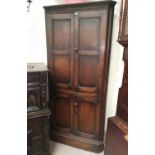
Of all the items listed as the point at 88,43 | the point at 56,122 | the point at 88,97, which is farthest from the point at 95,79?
the point at 56,122

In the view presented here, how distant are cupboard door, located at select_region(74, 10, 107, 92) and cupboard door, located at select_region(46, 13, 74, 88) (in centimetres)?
9

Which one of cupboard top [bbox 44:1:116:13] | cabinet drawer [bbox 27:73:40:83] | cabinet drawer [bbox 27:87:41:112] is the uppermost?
cupboard top [bbox 44:1:116:13]

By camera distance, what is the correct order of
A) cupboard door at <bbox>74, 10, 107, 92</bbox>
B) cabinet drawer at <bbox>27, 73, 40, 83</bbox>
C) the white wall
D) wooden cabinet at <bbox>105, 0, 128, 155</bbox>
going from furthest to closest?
the white wall < cupboard door at <bbox>74, 10, 107, 92</bbox> < cabinet drawer at <bbox>27, 73, 40, 83</bbox> < wooden cabinet at <bbox>105, 0, 128, 155</bbox>

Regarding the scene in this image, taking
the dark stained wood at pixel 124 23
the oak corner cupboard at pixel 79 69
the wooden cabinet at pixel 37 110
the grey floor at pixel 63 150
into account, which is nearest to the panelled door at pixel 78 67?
the oak corner cupboard at pixel 79 69

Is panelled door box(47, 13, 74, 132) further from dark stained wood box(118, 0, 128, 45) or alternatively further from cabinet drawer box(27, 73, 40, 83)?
dark stained wood box(118, 0, 128, 45)

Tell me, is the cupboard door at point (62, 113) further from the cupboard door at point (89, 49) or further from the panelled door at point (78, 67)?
the cupboard door at point (89, 49)

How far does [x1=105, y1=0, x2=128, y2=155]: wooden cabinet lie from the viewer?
1.20 m

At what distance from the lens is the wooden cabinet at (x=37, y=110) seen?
1.73m

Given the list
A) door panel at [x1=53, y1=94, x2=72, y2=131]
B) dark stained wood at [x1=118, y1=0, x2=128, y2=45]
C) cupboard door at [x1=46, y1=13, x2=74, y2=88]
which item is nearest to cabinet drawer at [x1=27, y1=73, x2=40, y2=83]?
cupboard door at [x1=46, y1=13, x2=74, y2=88]

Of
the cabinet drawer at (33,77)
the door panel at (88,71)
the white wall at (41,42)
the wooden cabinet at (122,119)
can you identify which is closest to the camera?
the wooden cabinet at (122,119)

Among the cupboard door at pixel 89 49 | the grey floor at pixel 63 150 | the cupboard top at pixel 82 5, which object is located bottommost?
the grey floor at pixel 63 150
